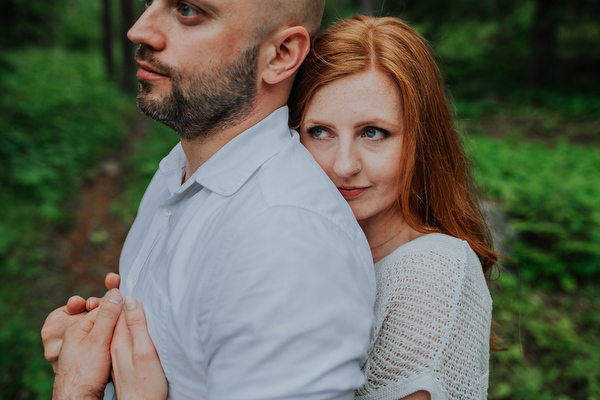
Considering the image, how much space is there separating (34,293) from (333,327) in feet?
14.9

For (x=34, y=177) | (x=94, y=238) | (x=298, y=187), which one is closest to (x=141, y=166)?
(x=34, y=177)

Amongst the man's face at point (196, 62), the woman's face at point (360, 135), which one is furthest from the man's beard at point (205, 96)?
the woman's face at point (360, 135)

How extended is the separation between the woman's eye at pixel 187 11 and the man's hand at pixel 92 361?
923mm

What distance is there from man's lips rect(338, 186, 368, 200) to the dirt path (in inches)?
151

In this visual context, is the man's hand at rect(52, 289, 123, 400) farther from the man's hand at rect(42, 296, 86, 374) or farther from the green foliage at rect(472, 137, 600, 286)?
the green foliage at rect(472, 137, 600, 286)

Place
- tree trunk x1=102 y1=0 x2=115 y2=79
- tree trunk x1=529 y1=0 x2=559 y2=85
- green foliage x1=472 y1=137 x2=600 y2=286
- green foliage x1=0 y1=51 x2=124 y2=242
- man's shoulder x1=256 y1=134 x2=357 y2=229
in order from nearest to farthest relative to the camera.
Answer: man's shoulder x1=256 y1=134 x2=357 y2=229 → green foliage x1=472 y1=137 x2=600 y2=286 → green foliage x1=0 y1=51 x2=124 y2=242 → tree trunk x1=529 y1=0 x2=559 y2=85 → tree trunk x1=102 y1=0 x2=115 y2=79

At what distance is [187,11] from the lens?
143 cm

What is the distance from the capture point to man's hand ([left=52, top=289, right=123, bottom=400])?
1.46 metres

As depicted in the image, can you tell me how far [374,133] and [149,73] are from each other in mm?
851

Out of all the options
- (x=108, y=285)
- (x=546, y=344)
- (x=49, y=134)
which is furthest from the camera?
(x=49, y=134)

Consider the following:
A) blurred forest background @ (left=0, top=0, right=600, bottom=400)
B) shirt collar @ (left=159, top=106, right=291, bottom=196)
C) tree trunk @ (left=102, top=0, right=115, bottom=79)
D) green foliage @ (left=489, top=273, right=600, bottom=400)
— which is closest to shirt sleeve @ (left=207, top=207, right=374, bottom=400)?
shirt collar @ (left=159, top=106, right=291, bottom=196)

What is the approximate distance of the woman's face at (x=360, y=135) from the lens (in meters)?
1.74

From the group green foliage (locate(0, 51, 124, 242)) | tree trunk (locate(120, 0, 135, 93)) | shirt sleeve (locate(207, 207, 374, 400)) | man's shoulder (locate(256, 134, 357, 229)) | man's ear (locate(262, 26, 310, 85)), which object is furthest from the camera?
tree trunk (locate(120, 0, 135, 93))

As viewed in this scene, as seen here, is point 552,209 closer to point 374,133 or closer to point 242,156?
point 374,133
